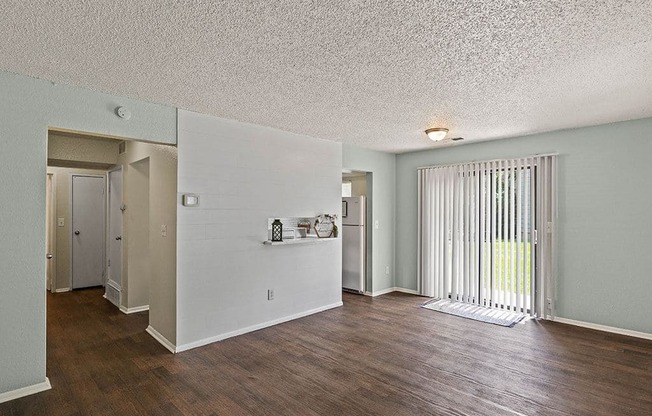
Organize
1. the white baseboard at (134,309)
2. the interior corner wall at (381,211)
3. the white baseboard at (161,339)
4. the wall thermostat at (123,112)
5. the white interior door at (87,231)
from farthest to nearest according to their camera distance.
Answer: the white interior door at (87,231) < the interior corner wall at (381,211) < the white baseboard at (134,309) < the white baseboard at (161,339) < the wall thermostat at (123,112)

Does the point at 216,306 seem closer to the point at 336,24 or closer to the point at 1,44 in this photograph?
the point at 1,44

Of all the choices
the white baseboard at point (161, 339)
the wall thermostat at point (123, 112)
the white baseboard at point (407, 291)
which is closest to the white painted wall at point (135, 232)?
the white baseboard at point (161, 339)

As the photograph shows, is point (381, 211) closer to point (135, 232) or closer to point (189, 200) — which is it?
point (189, 200)

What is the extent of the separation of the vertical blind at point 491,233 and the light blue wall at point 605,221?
169 millimetres

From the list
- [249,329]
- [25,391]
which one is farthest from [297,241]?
[25,391]

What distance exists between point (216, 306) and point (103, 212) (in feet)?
13.4

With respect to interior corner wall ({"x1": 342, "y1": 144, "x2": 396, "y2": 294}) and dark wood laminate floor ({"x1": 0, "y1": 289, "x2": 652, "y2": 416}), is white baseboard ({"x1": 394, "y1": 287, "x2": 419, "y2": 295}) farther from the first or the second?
dark wood laminate floor ({"x1": 0, "y1": 289, "x2": 652, "y2": 416})

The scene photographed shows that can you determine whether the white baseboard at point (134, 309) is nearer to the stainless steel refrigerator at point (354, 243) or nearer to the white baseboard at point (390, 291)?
the stainless steel refrigerator at point (354, 243)

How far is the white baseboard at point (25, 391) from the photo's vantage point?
260cm

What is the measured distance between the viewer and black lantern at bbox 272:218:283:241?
4.32 meters

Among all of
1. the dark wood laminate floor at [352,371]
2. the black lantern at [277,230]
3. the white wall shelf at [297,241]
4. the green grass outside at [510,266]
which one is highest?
the black lantern at [277,230]

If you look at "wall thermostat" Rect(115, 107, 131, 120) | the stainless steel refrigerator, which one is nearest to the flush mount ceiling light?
the stainless steel refrigerator

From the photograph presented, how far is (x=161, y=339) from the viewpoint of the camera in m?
3.79

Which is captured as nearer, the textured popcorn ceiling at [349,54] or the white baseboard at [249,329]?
the textured popcorn ceiling at [349,54]
